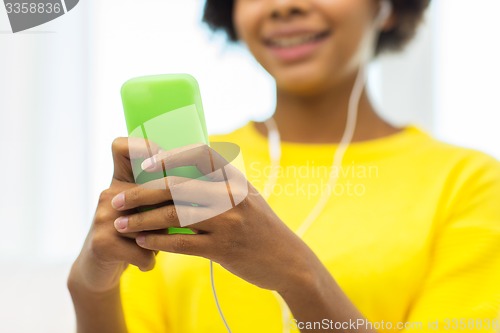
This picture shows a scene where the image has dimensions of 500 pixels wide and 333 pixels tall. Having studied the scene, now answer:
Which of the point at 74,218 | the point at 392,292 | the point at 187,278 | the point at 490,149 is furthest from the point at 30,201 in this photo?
the point at 490,149

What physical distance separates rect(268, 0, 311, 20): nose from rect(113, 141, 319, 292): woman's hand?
209 millimetres

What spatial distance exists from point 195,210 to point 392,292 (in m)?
0.20

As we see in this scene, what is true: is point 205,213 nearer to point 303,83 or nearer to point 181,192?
point 181,192

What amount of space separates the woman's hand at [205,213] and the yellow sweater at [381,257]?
97mm

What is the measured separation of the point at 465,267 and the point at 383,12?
265 millimetres

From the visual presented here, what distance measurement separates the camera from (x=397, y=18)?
63cm

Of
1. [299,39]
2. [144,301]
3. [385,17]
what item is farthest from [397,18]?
[144,301]

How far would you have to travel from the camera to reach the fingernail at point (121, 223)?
0.36 m

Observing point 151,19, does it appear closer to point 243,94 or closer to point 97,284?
point 243,94

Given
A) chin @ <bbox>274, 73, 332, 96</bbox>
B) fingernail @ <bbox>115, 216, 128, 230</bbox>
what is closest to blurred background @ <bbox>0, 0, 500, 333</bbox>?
chin @ <bbox>274, 73, 332, 96</bbox>

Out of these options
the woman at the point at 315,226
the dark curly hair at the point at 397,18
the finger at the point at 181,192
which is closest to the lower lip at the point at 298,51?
the woman at the point at 315,226

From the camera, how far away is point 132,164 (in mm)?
365

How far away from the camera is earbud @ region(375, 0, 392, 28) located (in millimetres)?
601

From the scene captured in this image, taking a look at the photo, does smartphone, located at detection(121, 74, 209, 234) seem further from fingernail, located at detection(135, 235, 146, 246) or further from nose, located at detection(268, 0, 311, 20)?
nose, located at detection(268, 0, 311, 20)
